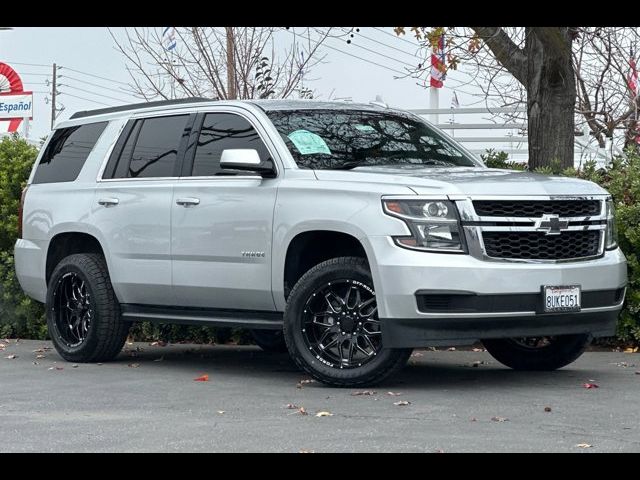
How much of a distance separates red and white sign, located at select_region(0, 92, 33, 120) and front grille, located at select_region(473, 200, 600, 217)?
37.0m

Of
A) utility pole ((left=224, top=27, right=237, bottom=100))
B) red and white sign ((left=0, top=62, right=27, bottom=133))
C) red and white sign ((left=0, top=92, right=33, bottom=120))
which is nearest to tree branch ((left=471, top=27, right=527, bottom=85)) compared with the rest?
utility pole ((left=224, top=27, right=237, bottom=100))

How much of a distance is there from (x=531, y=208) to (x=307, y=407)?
203 centimetres

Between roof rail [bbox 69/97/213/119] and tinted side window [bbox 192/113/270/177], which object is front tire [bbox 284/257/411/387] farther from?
roof rail [bbox 69/97/213/119]

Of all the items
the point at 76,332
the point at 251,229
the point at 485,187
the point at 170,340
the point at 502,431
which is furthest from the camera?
the point at 170,340

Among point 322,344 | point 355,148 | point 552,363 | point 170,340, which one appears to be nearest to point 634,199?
point 552,363

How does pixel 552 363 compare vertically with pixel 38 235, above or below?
below

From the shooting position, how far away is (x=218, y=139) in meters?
10.6

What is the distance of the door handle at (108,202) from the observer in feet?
36.6

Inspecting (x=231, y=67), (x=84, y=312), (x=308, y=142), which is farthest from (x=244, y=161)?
(x=231, y=67)

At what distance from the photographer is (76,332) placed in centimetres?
1171

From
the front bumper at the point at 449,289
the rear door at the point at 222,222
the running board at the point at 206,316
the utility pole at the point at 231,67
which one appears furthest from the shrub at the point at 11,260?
the utility pole at the point at 231,67

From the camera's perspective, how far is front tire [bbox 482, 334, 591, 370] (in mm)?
10352
